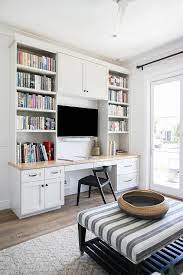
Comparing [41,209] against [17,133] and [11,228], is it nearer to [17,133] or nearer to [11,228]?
[11,228]

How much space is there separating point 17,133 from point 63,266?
1996mm

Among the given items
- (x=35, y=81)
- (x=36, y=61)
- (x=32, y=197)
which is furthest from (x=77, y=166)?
(x=36, y=61)

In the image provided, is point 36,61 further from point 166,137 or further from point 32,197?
point 166,137

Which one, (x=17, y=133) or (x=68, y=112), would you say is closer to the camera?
(x=17, y=133)

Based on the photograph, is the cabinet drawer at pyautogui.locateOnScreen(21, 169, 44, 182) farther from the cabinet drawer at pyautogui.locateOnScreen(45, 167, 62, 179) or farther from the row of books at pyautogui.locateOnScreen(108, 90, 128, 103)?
the row of books at pyautogui.locateOnScreen(108, 90, 128, 103)

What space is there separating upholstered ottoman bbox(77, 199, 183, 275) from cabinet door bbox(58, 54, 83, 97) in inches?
80.8

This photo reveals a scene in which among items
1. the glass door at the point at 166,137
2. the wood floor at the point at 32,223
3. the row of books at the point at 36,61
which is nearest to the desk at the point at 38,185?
the wood floor at the point at 32,223

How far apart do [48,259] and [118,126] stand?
2.84m

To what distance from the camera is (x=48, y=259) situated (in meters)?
1.78

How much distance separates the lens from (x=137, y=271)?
4.43ft

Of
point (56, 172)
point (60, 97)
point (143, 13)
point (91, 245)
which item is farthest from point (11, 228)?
point (143, 13)

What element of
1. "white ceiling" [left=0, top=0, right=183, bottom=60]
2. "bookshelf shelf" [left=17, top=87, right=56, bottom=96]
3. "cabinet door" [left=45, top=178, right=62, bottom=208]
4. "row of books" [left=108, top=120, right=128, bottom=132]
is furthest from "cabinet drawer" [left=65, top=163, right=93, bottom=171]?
"white ceiling" [left=0, top=0, right=183, bottom=60]

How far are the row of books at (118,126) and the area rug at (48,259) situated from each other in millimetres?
2287

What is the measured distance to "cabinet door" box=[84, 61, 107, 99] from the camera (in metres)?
3.50
